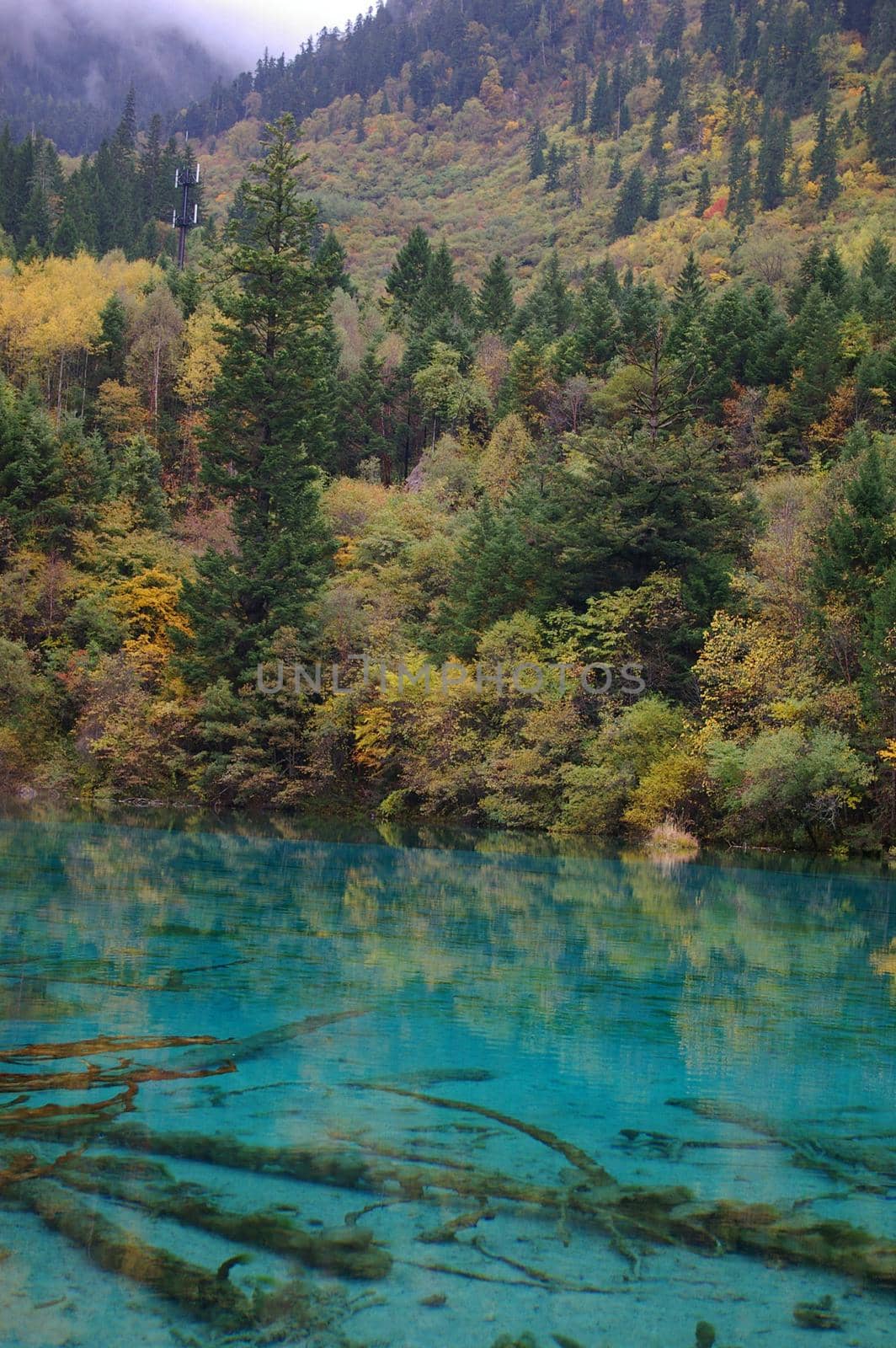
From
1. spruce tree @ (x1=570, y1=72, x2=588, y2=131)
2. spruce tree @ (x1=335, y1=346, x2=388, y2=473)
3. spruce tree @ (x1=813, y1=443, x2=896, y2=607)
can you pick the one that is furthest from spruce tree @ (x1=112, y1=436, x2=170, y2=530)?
spruce tree @ (x1=570, y1=72, x2=588, y2=131)

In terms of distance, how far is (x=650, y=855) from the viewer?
1134 inches

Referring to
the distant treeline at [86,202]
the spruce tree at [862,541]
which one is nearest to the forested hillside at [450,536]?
the spruce tree at [862,541]

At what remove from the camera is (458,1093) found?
23.4 ft

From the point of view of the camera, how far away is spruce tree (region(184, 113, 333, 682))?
A: 41.6m

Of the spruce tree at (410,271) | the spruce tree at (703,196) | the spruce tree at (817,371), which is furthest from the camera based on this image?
the spruce tree at (703,196)

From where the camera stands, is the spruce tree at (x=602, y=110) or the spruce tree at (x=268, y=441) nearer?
the spruce tree at (x=268, y=441)

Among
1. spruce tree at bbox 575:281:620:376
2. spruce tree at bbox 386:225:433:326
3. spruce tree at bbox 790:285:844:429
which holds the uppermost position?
spruce tree at bbox 386:225:433:326

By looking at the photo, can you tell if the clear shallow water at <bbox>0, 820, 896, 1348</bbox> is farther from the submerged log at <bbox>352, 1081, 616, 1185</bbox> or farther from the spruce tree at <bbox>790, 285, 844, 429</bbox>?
the spruce tree at <bbox>790, 285, 844, 429</bbox>

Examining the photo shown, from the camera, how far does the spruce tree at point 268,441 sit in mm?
41594

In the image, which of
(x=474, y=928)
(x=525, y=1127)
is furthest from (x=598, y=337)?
(x=525, y=1127)

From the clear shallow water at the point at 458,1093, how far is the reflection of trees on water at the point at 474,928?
7cm

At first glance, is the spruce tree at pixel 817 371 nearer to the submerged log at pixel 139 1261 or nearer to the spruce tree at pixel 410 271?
the spruce tree at pixel 410 271

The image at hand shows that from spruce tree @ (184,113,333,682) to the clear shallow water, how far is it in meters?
25.7

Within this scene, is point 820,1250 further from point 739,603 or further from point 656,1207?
point 739,603
